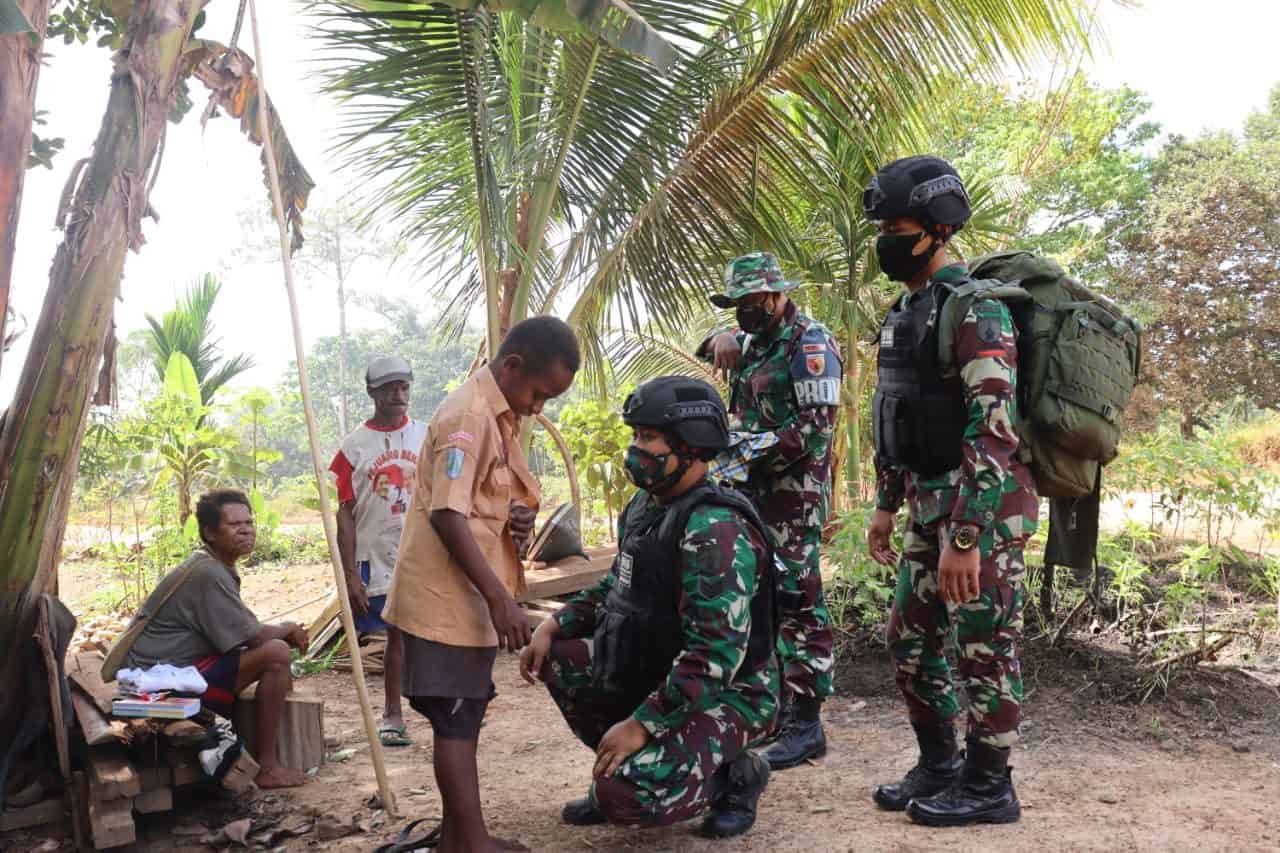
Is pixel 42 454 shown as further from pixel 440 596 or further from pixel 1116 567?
pixel 1116 567

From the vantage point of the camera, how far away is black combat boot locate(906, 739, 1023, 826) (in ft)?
9.57

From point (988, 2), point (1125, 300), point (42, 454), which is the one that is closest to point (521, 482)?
point (42, 454)

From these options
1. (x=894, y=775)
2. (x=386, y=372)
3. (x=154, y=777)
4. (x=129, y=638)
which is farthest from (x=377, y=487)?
(x=894, y=775)

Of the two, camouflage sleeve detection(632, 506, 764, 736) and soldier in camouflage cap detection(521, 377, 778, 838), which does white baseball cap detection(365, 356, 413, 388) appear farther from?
camouflage sleeve detection(632, 506, 764, 736)

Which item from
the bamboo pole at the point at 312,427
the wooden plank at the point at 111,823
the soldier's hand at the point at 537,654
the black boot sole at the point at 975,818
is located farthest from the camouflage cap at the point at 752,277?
the wooden plank at the point at 111,823

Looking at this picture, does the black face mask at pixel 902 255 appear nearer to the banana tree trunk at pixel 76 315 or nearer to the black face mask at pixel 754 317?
the black face mask at pixel 754 317

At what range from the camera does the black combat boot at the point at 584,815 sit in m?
3.07

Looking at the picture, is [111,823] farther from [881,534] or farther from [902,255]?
[902,255]

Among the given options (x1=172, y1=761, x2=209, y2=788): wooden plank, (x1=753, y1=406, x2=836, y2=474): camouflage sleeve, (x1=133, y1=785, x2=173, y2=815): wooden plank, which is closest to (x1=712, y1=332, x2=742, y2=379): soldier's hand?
(x1=753, y1=406, x2=836, y2=474): camouflage sleeve

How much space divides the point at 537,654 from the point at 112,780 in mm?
1424

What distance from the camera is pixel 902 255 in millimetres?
3088

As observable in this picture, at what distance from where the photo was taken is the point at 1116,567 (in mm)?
4496

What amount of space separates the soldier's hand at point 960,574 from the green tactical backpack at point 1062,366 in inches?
15.7

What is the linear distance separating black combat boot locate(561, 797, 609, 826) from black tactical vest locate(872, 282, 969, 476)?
1.44 meters
